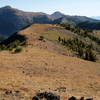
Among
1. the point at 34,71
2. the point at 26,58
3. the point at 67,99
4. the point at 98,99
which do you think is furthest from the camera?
the point at 26,58

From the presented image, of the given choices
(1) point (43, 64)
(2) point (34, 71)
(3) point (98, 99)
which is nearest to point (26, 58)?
(1) point (43, 64)

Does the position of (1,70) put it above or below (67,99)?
below

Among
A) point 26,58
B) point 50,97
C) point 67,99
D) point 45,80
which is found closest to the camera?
point 50,97

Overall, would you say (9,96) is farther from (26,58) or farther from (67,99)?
(26,58)

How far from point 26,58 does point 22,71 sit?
10.9 m

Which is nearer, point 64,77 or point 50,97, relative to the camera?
point 50,97

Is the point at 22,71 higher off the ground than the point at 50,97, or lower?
lower

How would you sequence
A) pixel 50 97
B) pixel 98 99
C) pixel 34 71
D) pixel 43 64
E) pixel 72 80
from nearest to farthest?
pixel 50 97
pixel 98 99
pixel 72 80
pixel 34 71
pixel 43 64

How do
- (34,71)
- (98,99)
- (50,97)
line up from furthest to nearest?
1. (34,71)
2. (98,99)
3. (50,97)

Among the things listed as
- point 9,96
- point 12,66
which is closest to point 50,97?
point 9,96

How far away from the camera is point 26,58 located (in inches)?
1928

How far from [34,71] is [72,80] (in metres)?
7.59

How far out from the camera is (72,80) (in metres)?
36.0

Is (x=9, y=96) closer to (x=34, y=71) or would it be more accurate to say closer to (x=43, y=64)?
(x=34, y=71)
